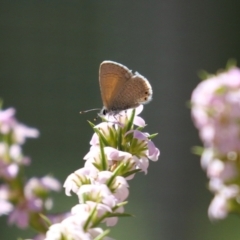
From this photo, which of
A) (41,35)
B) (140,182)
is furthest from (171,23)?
(140,182)

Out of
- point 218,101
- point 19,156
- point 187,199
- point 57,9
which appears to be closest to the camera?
point 218,101

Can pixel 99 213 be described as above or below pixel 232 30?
below

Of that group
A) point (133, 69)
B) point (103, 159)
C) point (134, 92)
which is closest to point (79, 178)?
point (103, 159)

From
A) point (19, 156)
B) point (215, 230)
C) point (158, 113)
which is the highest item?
point (158, 113)

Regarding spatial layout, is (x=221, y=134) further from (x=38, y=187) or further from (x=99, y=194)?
(x=38, y=187)

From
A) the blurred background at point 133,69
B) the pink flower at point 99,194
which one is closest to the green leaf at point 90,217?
the pink flower at point 99,194

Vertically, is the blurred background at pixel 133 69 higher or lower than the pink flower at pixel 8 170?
higher

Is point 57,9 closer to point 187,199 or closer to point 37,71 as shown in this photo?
point 37,71

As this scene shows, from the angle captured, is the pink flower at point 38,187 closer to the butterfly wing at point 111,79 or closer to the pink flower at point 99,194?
the butterfly wing at point 111,79
